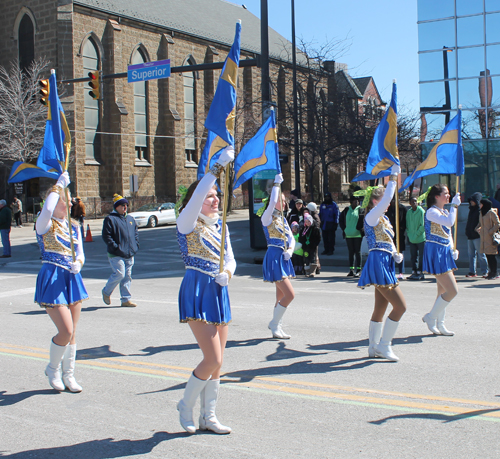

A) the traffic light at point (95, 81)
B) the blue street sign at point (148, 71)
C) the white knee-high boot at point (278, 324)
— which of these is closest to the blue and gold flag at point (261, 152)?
the white knee-high boot at point (278, 324)

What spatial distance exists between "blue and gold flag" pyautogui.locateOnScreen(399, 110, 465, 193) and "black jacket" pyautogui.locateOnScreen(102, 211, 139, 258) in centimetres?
484

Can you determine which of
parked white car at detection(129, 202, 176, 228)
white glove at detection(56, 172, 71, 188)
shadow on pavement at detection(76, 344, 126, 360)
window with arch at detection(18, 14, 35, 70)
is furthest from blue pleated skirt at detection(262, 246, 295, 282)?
window with arch at detection(18, 14, 35, 70)

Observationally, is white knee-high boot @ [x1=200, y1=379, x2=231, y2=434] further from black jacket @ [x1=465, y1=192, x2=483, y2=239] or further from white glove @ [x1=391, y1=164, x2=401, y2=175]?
black jacket @ [x1=465, y1=192, x2=483, y2=239]

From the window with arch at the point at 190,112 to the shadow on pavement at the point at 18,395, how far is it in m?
41.9

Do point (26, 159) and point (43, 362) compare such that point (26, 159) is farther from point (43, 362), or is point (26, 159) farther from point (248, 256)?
point (43, 362)

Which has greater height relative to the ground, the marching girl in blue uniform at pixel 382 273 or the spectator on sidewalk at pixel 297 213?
the spectator on sidewalk at pixel 297 213

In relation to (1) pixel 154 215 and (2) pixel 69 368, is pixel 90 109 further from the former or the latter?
(2) pixel 69 368

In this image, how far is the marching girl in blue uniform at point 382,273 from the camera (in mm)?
6285

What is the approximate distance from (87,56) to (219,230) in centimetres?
A: 3761

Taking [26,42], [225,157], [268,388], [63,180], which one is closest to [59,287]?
[63,180]

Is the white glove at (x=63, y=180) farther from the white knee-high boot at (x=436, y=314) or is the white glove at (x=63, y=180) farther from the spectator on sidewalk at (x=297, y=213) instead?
the spectator on sidewalk at (x=297, y=213)

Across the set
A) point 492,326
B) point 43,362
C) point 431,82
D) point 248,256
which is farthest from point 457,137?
point 431,82

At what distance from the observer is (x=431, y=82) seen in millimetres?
24859

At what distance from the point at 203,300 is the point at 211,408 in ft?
2.73
